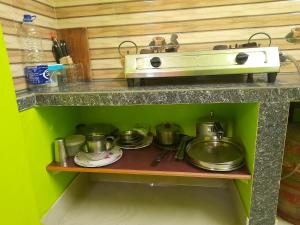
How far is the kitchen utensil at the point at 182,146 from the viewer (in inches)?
40.9

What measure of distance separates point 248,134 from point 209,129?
229 millimetres

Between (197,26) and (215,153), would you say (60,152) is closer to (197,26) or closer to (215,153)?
(215,153)

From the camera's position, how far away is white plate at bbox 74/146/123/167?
1009 millimetres

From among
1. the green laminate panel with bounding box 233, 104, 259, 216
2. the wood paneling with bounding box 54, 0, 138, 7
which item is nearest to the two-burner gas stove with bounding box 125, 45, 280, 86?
the green laminate panel with bounding box 233, 104, 259, 216

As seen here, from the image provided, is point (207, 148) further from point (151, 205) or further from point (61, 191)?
point (61, 191)

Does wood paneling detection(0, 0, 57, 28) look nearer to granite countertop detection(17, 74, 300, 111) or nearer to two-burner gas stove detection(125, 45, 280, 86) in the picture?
granite countertop detection(17, 74, 300, 111)

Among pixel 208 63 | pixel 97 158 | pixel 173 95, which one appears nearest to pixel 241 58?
pixel 208 63

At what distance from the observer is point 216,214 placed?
1.13 m

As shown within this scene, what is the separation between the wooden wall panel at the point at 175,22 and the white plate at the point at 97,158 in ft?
1.55

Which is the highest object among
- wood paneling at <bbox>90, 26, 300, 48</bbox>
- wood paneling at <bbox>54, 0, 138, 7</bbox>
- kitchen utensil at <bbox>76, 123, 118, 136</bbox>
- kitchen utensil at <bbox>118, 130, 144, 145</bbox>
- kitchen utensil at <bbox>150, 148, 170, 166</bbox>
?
wood paneling at <bbox>54, 0, 138, 7</bbox>

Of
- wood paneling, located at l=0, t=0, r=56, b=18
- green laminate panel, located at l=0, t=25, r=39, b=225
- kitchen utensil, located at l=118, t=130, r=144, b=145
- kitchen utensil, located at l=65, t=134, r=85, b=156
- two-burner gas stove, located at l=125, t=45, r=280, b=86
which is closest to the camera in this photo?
green laminate panel, located at l=0, t=25, r=39, b=225

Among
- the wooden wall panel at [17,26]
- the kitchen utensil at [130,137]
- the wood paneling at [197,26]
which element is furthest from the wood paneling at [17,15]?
the kitchen utensil at [130,137]

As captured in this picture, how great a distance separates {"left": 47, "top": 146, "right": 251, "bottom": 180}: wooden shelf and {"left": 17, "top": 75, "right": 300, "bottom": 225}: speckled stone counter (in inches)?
3.7

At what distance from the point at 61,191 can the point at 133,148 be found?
0.45 m
